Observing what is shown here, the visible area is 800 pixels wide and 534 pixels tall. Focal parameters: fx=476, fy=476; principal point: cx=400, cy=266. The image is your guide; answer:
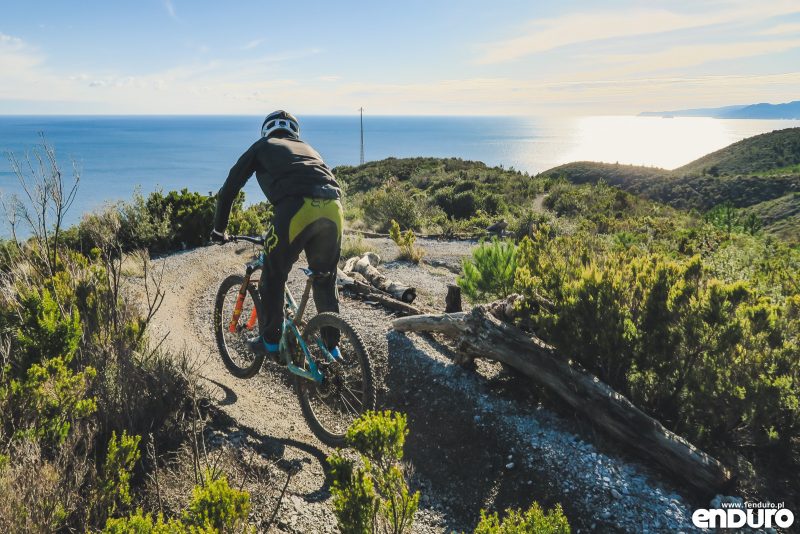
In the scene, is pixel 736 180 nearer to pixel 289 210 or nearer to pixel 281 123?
pixel 281 123

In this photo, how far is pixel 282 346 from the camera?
4.39 meters

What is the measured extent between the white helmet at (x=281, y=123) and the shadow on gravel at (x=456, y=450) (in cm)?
265

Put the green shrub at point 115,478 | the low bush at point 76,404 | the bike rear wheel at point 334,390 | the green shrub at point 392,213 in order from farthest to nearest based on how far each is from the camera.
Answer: the green shrub at point 392,213 → the bike rear wheel at point 334,390 → the green shrub at point 115,478 → the low bush at point 76,404

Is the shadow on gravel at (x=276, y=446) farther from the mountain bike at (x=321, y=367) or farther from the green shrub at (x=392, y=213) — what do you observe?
the green shrub at (x=392, y=213)

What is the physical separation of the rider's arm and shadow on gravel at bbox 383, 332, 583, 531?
2368 mm

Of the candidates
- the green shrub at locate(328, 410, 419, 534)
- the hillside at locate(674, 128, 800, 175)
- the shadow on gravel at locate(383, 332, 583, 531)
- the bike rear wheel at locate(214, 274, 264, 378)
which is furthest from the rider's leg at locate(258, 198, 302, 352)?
the hillside at locate(674, 128, 800, 175)

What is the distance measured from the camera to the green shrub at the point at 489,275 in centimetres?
646

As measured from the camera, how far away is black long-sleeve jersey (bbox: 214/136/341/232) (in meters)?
4.00

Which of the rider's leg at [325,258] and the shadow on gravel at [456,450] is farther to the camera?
the rider's leg at [325,258]

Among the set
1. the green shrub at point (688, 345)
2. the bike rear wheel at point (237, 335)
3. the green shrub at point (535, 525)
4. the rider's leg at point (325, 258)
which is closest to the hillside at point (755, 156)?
the green shrub at point (688, 345)

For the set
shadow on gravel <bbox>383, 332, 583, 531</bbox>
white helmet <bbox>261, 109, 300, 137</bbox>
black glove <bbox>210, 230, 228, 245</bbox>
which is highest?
white helmet <bbox>261, 109, 300, 137</bbox>

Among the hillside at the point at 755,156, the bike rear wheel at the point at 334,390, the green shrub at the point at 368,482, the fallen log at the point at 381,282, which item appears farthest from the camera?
the hillside at the point at 755,156

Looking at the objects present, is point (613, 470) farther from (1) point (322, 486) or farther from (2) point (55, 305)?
(2) point (55, 305)

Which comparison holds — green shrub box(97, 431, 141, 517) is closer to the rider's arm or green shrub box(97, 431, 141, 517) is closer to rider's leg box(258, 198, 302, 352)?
rider's leg box(258, 198, 302, 352)
